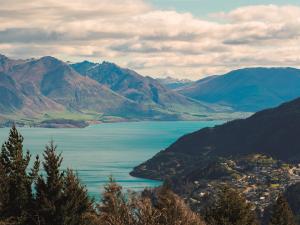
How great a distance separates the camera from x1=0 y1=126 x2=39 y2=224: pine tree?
5481cm

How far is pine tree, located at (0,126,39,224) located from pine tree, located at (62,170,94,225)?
334cm

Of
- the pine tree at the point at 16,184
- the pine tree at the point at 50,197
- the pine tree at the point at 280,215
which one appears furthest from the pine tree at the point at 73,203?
the pine tree at the point at 280,215

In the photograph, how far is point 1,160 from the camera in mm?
60438

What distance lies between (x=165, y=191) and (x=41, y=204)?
12.2m

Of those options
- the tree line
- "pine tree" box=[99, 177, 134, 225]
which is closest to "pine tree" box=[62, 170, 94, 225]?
the tree line

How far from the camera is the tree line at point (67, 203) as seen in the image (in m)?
47.2

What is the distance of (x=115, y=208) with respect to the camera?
46750 millimetres

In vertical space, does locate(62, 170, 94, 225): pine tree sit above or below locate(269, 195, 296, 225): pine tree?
above

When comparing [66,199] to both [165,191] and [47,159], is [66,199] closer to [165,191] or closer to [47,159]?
[47,159]

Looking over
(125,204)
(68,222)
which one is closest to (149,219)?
(125,204)

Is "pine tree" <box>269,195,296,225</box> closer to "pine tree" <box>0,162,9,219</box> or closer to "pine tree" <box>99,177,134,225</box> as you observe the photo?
"pine tree" <box>99,177,134,225</box>

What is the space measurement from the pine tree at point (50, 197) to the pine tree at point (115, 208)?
377cm

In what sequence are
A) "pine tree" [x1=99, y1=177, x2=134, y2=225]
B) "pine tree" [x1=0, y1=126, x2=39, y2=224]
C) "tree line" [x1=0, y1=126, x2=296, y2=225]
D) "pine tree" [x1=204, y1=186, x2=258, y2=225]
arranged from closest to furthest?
"pine tree" [x1=99, y1=177, x2=134, y2=225] → "tree line" [x1=0, y1=126, x2=296, y2=225] → "pine tree" [x1=0, y1=126, x2=39, y2=224] → "pine tree" [x1=204, y1=186, x2=258, y2=225]

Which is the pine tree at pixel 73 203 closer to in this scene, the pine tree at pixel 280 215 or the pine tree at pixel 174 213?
the pine tree at pixel 174 213
